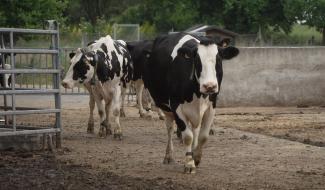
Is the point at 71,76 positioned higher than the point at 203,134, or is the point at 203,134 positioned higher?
the point at 71,76

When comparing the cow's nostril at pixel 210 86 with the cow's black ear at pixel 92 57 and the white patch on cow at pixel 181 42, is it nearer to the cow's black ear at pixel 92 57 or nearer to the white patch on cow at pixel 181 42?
the white patch on cow at pixel 181 42

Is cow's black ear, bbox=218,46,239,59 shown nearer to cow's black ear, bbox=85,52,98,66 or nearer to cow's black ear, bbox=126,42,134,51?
cow's black ear, bbox=85,52,98,66

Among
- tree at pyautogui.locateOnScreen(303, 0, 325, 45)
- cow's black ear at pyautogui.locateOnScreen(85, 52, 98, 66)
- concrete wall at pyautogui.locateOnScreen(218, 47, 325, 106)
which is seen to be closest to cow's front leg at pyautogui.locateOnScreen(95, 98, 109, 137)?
cow's black ear at pyautogui.locateOnScreen(85, 52, 98, 66)

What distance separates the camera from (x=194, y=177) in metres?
10.1

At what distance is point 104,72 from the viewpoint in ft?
49.5

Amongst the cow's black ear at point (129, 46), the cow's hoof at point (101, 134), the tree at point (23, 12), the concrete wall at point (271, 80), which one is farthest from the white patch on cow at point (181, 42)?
the tree at point (23, 12)

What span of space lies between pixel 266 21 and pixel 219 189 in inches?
1699

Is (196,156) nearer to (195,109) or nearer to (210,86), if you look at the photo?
(195,109)

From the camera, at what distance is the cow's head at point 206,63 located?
32.6ft

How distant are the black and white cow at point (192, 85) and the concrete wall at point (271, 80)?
11349mm

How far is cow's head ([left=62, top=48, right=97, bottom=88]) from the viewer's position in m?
14.9

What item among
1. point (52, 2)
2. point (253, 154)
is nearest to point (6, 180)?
point (253, 154)

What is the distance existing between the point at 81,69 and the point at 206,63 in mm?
5125

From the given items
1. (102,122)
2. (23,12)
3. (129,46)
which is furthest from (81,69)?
(23,12)
